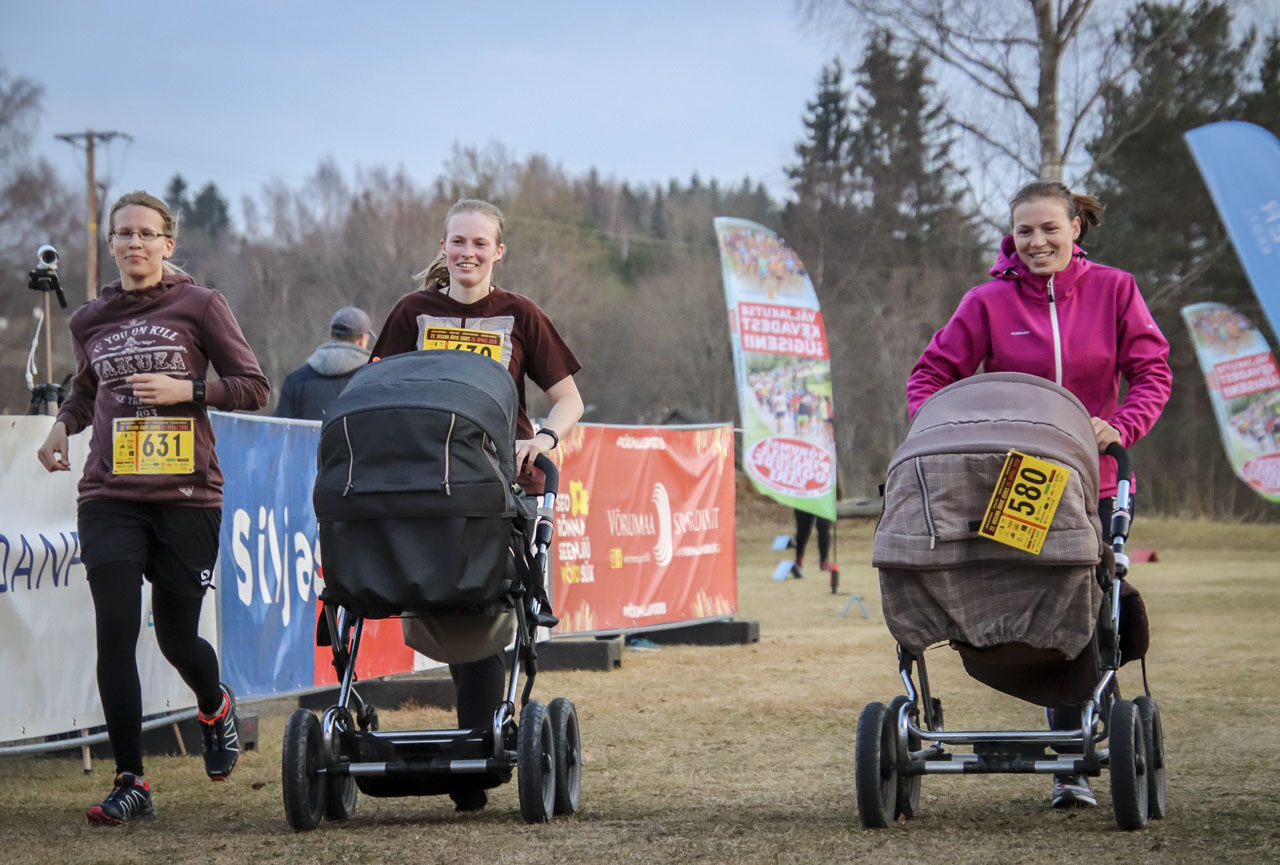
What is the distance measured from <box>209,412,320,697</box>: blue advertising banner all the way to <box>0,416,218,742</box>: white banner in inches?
31.2

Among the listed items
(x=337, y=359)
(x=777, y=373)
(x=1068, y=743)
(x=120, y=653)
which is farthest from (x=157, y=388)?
(x=777, y=373)

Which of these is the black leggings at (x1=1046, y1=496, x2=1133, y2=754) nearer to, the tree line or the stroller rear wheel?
the stroller rear wheel

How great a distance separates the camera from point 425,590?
3863mm

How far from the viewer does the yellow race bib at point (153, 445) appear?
4.60 metres

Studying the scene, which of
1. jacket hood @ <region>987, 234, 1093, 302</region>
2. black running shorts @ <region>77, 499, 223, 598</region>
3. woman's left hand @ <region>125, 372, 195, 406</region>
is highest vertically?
jacket hood @ <region>987, 234, 1093, 302</region>

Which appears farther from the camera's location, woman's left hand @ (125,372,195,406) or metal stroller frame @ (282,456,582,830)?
woman's left hand @ (125,372,195,406)

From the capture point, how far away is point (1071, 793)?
446 centimetres

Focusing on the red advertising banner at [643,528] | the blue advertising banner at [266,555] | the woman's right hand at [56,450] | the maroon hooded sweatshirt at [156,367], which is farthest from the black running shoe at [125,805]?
the red advertising banner at [643,528]

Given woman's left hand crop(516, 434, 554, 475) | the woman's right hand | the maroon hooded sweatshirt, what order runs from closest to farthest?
woman's left hand crop(516, 434, 554, 475)
the maroon hooded sweatshirt
the woman's right hand

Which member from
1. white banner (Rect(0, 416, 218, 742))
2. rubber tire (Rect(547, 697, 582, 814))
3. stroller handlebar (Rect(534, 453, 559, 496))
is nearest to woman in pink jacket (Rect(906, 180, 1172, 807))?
stroller handlebar (Rect(534, 453, 559, 496))

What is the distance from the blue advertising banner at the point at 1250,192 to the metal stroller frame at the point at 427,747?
7712 millimetres

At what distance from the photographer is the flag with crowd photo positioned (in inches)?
552

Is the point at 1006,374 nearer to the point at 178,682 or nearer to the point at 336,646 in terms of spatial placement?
the point at 336,646

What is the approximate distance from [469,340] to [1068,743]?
2096 millimetres
